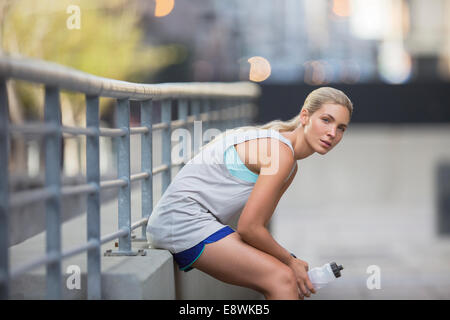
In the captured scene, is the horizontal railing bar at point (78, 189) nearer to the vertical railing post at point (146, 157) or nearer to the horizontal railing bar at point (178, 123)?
the vertical railing post at point (146, 157)

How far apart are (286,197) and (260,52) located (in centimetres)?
1230

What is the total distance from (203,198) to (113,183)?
415mm

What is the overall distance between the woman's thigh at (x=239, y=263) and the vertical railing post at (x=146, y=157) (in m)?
0.73

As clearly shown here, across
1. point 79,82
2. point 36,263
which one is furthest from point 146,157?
point 36,263

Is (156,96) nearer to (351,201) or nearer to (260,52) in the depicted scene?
(351,201)

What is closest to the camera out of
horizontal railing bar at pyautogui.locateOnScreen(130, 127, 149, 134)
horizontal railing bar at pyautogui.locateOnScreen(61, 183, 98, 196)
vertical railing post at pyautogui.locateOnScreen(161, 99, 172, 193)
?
horizontal railing bar at pyautogui.locateOnScreen(61, 183, 98, 196)

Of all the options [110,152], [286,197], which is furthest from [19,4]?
[286,197]

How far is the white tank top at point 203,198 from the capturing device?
11.7 feet

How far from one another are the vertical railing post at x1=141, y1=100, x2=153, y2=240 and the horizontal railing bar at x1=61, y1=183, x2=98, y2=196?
99 centimetres

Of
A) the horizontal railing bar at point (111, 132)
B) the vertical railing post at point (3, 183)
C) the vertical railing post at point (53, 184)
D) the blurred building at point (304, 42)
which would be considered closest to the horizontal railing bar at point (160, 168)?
the horizontal railing bar at point (111, 132)

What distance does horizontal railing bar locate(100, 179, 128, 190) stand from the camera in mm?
3309

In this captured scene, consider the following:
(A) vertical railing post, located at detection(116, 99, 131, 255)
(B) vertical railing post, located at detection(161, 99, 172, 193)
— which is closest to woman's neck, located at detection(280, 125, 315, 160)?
(A) vertical railing post, located at detection(116, 99, 131, 255)

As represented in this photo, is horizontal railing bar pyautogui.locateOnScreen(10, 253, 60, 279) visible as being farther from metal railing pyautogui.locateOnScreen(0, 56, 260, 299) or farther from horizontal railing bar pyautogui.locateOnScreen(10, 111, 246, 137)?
horizontal railing bar pyautogui.locateOnScreen(10, 111, 246, 137)

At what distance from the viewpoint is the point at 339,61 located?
27.6m
